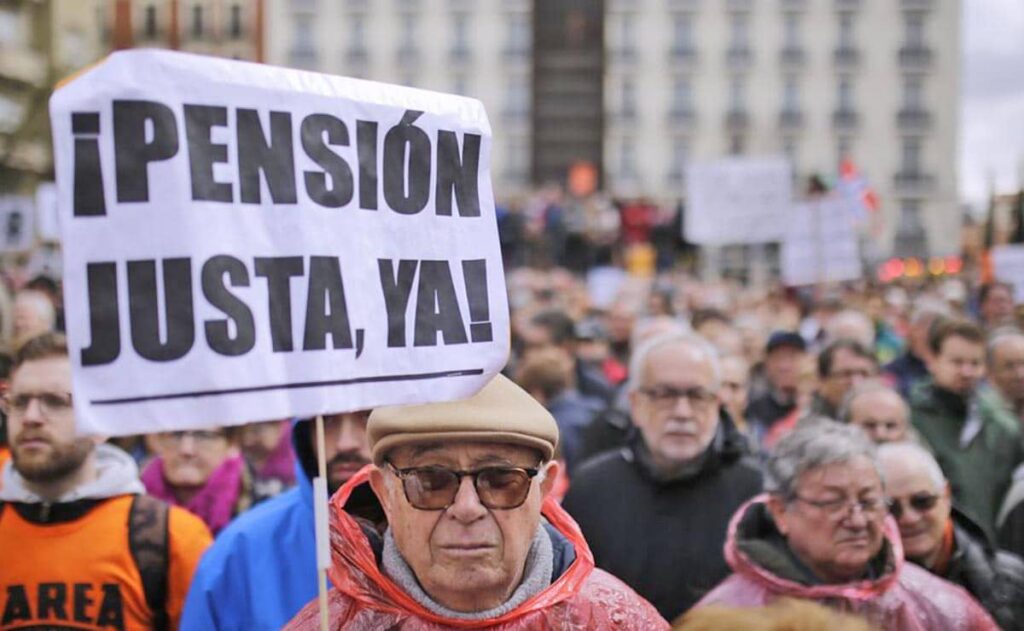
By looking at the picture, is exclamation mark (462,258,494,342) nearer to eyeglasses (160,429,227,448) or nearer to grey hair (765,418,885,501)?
grey hair (765,418,885,501)

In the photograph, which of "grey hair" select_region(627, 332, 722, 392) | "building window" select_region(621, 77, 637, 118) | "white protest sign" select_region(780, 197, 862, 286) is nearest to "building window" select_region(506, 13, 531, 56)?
"building window" select_region(621, 77, 637, 118)

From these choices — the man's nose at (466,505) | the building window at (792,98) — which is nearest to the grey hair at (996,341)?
the man's nose at (466,505)

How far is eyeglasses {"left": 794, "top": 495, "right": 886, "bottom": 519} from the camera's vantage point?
304cm

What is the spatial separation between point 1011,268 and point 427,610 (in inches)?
327

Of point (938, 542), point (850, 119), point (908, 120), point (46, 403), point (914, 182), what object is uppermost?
point (850, 119)

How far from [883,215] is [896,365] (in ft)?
173

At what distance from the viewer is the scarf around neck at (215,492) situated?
174 inches

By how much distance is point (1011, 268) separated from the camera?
31.0ft

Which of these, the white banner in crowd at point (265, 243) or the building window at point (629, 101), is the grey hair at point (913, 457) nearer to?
the white banner in crowd at point (265, 243)

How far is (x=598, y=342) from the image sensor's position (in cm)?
924

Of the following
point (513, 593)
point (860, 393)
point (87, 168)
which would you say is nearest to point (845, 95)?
point (860, 393)

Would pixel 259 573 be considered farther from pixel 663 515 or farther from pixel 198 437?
pixel 198 437

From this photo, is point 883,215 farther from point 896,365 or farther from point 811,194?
point 896,365

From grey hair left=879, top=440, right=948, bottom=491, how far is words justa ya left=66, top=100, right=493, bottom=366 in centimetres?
171
